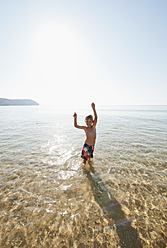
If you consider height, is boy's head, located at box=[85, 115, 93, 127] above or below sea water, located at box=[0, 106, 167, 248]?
above

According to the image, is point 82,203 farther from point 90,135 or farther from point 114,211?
point 90,135

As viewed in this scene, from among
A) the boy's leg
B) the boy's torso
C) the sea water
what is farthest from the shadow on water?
the boy's torso

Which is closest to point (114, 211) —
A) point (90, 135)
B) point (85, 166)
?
point (85, 166)

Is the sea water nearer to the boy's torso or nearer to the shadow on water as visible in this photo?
the shadow on water

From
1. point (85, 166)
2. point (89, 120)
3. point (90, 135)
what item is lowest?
point (85, 166)

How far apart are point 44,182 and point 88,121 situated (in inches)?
113

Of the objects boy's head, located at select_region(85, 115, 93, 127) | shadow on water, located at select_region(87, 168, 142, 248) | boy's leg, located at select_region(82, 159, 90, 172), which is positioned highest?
boy's head, located at select_region(85, 115, 93, 127)

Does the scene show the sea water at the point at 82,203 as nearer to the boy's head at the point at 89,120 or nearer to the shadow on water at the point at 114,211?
the shadow on water at the point at 114,211

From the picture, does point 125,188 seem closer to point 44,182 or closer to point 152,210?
point 152,210

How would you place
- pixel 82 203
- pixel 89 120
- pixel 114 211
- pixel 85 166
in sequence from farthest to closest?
pixel 85 166 < pixel 89 120 < pixel 82 203 < pixel 114 211

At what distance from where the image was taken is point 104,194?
11.5 feet

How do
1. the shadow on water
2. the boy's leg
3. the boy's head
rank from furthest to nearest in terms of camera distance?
the boy's head
the boy's leg
the shadow on water

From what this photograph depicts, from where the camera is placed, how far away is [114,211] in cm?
293

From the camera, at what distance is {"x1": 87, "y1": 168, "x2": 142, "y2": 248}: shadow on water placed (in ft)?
7.55
